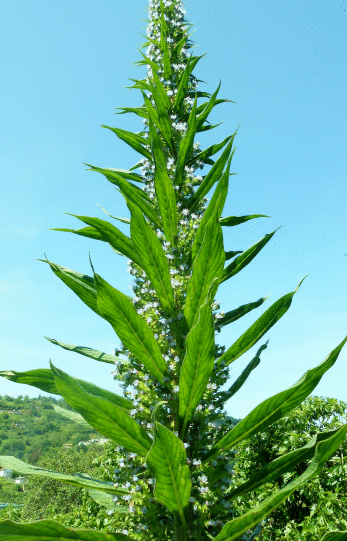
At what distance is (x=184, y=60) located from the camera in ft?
14.8

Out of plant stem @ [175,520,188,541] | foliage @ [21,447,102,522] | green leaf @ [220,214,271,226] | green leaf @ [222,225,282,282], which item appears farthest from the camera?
foliage @ [21,447,102,522]

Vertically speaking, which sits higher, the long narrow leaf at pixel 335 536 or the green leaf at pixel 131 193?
the green leaf at pixel 131 193

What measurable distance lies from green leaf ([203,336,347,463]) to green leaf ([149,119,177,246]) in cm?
141

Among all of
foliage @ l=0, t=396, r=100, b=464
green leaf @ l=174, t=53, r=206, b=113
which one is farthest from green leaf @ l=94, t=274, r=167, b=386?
foliage @ l=0, t=396, r=100, b=464

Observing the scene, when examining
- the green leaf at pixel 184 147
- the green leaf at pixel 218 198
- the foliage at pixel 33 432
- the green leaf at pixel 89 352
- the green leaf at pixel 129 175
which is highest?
the foliage at pixel 33 432

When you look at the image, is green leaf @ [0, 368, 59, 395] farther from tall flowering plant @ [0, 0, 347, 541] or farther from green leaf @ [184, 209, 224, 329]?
green leaf @ [184, 209, 224, 329]

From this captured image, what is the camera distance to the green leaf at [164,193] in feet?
9.20

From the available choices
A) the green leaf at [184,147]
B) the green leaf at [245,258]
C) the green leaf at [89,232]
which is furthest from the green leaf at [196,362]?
the green leaf at [184,147]

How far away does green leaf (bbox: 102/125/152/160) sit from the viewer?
371 centimetres

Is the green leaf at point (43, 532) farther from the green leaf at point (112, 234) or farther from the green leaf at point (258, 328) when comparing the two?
the green leaf at point (112, 234)

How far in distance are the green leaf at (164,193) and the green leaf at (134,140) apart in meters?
0.89

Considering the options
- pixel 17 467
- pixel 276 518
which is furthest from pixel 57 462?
pixel 17 467

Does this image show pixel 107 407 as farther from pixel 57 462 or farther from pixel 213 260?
pixel 57 462

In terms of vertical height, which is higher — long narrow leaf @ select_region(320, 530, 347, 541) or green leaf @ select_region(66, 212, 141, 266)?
green leaf @ select_region(66, 212, 141, 266)
